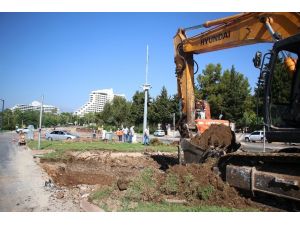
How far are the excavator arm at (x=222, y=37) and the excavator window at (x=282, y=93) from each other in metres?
1.33

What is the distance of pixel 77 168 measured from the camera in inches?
541

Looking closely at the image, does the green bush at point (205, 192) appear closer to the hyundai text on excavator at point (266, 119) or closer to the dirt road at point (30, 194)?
the hyundai text on excavator at point (266, 119)

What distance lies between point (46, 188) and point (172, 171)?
3609 millimetres

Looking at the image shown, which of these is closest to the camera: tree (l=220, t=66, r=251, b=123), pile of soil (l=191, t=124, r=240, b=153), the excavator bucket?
the excavator bucket

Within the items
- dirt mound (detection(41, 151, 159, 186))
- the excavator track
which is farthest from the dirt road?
the excavator track

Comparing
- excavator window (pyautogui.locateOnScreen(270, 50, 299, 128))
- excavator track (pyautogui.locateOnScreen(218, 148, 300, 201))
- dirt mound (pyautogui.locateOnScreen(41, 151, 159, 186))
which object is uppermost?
excavator window (pyautogui.locateOnScreen(270, 50, 299, 128))

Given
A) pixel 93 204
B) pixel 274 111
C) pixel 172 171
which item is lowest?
pixel 93 204

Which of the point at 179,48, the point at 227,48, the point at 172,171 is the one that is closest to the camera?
the point at 172,171

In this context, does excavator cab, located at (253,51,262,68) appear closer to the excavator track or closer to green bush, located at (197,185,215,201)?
the excavator track

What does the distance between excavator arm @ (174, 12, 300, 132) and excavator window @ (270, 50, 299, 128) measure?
4.38ft

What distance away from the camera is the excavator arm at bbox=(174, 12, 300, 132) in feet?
26.0

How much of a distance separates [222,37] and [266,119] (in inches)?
164
